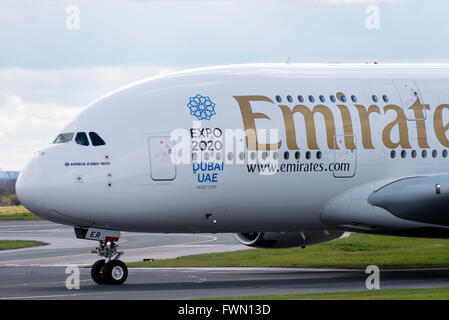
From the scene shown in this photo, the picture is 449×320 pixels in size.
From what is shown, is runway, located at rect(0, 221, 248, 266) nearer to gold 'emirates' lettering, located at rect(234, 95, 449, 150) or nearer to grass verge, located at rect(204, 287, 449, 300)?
gold 'emirates' lettering, located at rect(234, 95, 449, 150)

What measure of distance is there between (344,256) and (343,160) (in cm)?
937

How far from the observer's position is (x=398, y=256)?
35.4m

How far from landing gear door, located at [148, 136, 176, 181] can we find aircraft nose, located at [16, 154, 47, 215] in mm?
2654

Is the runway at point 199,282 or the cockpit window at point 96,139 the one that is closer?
the runway at point 199,282

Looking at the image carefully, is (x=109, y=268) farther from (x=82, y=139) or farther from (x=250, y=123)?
(x=250, y=123)

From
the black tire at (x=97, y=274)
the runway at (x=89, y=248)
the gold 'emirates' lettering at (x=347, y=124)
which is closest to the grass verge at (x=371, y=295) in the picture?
the black tire at (x=97, y=274)

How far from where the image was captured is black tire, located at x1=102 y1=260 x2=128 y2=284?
25.8 metres

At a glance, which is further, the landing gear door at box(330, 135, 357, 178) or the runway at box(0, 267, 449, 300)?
the landing gear door at box(330, 135, 357, 178)

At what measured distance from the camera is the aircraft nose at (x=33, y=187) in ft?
81.2

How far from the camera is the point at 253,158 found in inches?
1037

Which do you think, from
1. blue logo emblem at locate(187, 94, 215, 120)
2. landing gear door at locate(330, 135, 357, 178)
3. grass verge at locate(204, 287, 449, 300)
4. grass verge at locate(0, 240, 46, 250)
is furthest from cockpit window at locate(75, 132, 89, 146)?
grass verge at locate(0, 240, 46, 250)

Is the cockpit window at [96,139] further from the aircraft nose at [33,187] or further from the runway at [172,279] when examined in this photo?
the runway at [172,279]

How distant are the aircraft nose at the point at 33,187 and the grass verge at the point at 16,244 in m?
19.7
